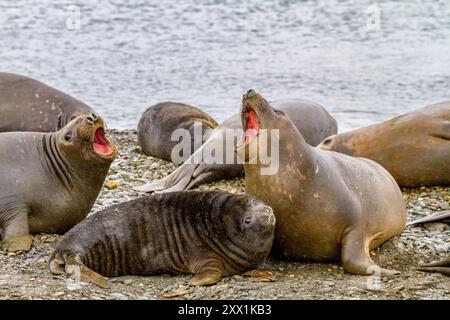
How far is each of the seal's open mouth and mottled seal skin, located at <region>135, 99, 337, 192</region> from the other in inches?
74.3

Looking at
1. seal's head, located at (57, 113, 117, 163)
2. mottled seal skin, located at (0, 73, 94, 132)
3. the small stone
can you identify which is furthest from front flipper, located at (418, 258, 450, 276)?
mottled seal skin, located at (0, 73, 94, 132)

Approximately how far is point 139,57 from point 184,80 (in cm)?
169

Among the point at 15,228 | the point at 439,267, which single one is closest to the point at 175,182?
the point at 15,228

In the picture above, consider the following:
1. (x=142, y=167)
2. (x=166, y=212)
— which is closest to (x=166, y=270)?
(x=166, y=212)

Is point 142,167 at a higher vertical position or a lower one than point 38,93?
lower

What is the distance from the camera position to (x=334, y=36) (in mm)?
14930

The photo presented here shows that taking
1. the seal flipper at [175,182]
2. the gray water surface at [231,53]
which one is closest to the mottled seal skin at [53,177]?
the seal flipper at [175,182]

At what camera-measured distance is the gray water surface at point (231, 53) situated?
11148 millimetres

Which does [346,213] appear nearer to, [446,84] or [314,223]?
[314,223]

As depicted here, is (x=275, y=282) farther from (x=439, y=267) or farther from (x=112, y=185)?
Answer: (x=112, y=185)

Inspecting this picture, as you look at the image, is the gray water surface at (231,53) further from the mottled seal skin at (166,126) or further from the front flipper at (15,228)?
the front flipper at (15,228)

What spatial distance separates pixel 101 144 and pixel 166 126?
9.43ft

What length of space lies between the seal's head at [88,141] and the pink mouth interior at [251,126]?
0.82 meters

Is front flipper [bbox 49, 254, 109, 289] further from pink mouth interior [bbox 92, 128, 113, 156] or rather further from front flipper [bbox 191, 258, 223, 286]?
pink mouth interior [bbox 92, 128, 113, 156]
